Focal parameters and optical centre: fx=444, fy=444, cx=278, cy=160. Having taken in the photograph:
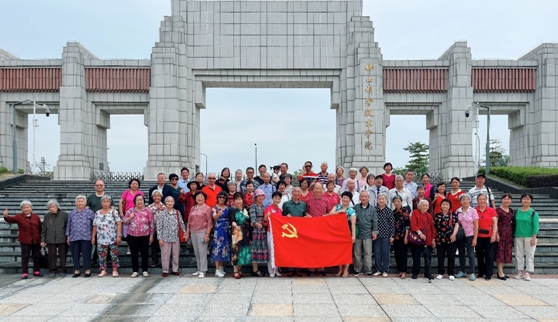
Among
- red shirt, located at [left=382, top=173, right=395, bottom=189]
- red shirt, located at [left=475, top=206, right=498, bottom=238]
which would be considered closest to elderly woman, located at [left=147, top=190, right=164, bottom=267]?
red shirt, located at [left=382, top=173, right=395, bottom=189]

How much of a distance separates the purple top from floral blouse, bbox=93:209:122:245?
16 cm

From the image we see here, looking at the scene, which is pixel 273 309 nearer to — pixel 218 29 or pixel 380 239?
pixel 380 239

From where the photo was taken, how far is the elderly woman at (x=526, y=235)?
8.28 m

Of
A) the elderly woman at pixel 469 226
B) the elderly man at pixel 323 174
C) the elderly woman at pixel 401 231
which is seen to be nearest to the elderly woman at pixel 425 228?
the elderly woman at pixel 401 231

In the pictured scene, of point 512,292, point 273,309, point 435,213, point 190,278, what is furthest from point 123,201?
point 512,292

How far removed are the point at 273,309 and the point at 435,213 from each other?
3.95m

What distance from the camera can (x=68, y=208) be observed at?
46.1 feet

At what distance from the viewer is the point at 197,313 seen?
6.04m

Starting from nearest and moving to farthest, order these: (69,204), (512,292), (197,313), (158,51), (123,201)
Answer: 1. (197,313)
2. (512,292)
3. (123,201)
4. (69,204)
5. (158,51)

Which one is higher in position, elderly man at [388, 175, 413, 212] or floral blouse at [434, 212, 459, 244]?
elderly man at [388, 175, 413, 212]

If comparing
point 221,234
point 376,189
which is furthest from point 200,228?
point 376,189

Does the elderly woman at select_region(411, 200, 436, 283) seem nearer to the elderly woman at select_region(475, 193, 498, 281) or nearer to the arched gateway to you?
the elderly woman at select_region(475, 193, 498, 281)

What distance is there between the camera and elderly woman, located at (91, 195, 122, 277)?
8.38 metres

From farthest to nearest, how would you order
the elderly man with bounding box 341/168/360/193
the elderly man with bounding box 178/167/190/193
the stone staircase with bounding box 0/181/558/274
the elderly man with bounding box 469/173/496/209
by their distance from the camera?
the elderly man with bounding box 178/167/190/193 < the elderly man with bounding box 341/168/360/193 < the stone staircase with bounding box 0/181/558/274 < the elderly man with bounding box 469/173/496/209
